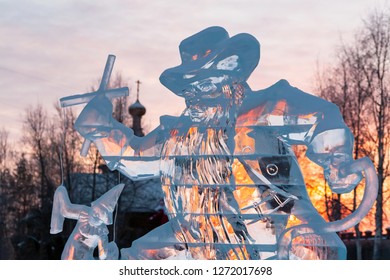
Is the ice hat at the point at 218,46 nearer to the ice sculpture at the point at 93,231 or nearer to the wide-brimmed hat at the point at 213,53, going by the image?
the wide-brimmed hat at the point at 213,53

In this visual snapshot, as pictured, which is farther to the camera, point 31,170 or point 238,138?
point 31,170

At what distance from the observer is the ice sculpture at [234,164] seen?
13.7 ft

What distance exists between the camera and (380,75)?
37.9 ft

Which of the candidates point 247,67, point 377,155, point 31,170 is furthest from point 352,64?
point 31,170

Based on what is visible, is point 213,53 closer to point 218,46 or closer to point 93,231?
point 218,46

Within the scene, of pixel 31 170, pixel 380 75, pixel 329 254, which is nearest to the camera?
pixel 329 254

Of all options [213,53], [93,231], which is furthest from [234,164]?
[93,231]

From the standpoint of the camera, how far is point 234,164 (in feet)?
14.2

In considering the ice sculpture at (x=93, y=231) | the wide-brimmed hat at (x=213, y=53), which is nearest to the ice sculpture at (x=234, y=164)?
the wide-brimmed hat at (x=213, y=53)

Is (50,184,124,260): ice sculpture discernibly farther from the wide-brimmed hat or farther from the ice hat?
the ice hat

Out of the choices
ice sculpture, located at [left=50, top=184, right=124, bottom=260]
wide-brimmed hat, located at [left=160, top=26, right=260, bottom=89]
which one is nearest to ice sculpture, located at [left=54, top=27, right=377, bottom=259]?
wide-brimmed hat, located at [left=160, top=26, right=260, bottom=89]

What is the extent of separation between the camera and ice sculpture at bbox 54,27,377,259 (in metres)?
4.16
